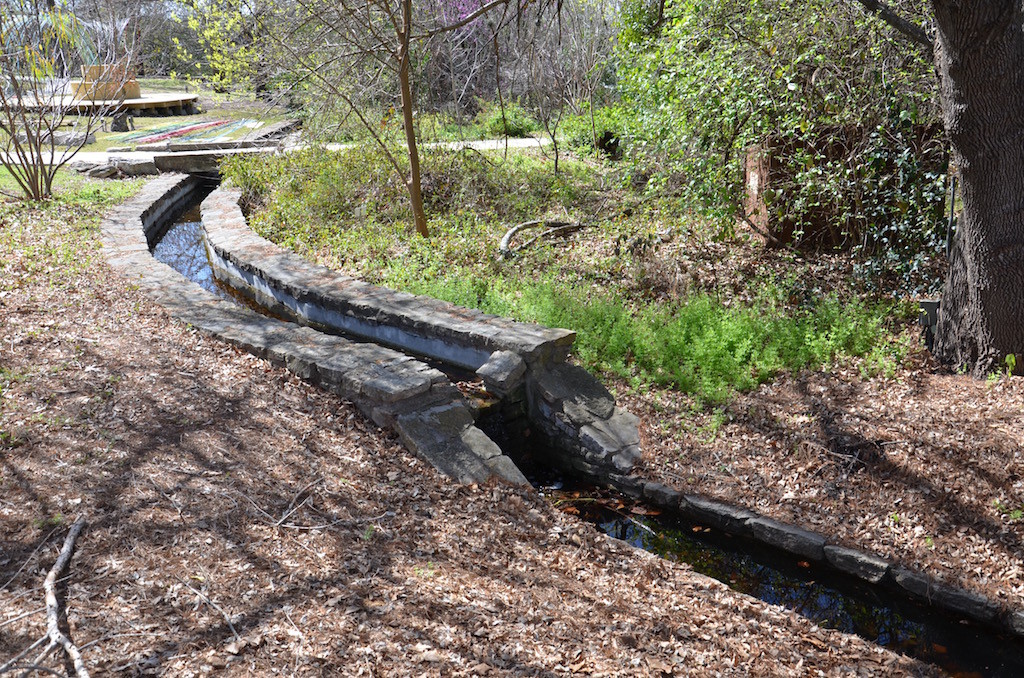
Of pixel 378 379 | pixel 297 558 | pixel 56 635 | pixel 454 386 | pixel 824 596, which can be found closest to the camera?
pixel 56 635

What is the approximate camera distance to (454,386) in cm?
557

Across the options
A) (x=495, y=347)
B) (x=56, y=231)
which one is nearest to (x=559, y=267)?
(x=495, y=347)

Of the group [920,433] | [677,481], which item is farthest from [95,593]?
[920,433]

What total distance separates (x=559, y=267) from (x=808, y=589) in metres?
4.61

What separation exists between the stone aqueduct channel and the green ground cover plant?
664 mm

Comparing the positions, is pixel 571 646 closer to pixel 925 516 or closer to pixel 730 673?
pixel 730 673

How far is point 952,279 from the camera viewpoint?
563 centimetres

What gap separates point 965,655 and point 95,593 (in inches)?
159

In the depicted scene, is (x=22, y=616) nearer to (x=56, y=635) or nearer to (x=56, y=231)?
(x=56, y=635)

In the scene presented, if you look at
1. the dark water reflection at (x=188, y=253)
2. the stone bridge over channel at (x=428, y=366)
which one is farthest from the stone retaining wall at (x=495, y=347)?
the dark water reflection at (x=188, y=253)

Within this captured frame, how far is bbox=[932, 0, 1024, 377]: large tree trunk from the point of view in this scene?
15.5ft

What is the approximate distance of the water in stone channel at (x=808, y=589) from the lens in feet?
12.3

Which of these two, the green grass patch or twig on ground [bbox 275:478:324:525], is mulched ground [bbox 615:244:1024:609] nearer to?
twig on ground [bbox 275:478:324:525]

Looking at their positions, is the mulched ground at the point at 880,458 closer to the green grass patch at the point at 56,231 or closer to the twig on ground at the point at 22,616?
the twig on ground at the point at 22,616
